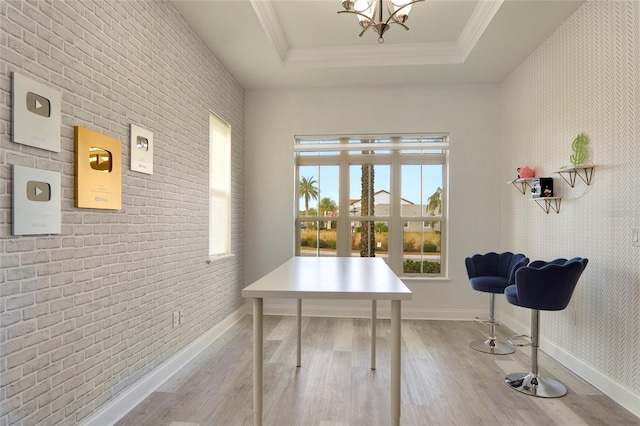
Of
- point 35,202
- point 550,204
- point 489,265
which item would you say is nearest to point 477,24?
point 550,204

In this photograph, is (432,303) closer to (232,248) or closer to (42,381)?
(232,248)

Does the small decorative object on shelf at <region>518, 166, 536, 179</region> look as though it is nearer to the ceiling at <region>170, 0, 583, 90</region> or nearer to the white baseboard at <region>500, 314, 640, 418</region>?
the ceiling at <region>170, 0, 583, 90</region>

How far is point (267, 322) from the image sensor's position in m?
4.56

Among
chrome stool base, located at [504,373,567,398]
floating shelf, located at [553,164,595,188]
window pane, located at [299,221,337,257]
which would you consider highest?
floating shelf, located at [553,164,595,188]

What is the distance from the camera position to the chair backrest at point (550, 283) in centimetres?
260

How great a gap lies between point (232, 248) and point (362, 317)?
1865 millimetres

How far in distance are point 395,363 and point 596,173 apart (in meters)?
2.26

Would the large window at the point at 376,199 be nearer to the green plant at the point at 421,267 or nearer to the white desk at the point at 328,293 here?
the green plant at the point at 421,267

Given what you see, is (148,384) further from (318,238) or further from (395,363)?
(318,238)

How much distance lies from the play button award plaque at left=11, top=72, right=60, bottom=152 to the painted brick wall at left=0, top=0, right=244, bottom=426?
35 mm

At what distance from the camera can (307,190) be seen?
5.16m

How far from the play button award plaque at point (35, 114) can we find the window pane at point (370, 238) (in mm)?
3754

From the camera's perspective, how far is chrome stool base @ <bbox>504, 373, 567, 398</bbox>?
267 cm

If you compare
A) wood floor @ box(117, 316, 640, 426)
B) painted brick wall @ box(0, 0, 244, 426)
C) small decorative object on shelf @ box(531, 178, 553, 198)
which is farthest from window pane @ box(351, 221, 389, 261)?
painted brick wall @ box(0, 0, 244, 426)
